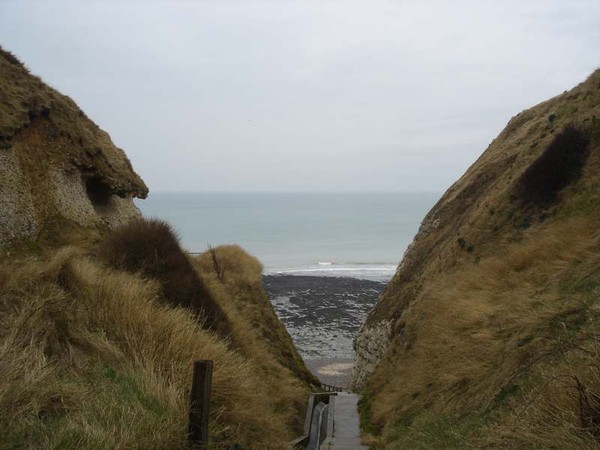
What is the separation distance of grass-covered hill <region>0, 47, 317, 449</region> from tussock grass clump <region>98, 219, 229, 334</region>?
35mm

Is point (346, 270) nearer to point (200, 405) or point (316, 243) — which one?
point (316, 243)

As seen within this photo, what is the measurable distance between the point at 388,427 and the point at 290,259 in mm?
77516

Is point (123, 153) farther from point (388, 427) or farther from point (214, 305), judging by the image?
point (388, 427)

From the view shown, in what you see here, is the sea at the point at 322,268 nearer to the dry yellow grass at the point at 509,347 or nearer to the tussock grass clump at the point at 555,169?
the dry yellow grass at the point at 509,347

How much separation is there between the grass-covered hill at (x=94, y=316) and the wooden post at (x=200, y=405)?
120 mm

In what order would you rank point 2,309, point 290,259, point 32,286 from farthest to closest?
1. point 290,259
2. point 32,286
3. point 2,309

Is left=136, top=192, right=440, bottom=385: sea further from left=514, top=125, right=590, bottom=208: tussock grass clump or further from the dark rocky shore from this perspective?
left=514, top=125, right=590, bottom=208: tussock grass clump

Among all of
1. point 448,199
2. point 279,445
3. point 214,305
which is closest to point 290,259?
point 448,199

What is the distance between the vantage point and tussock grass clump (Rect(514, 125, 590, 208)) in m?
17.4

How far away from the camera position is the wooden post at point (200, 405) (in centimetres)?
529

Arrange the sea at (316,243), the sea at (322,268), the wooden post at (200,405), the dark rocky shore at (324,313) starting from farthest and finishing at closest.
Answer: the sea at (316,243) < the sea at (322,268) < the dark rocky shore at (324,313) < the wooden post at (200,405)

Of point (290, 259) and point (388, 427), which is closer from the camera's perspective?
point (388, 427)

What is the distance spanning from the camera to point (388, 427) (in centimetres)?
1289

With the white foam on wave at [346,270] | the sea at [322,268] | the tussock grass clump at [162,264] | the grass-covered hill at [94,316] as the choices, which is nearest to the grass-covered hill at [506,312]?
the grass-covered hill at [94,316]
